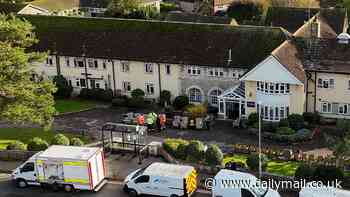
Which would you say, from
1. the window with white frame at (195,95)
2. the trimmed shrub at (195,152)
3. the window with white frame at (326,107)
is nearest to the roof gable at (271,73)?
→ the window with white frame at (326,107)

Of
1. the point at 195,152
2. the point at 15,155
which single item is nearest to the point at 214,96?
the point at 195,152

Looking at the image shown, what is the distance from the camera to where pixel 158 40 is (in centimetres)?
6488

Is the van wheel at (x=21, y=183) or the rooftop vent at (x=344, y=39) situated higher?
the rooftop vent at (x=344, y=39)

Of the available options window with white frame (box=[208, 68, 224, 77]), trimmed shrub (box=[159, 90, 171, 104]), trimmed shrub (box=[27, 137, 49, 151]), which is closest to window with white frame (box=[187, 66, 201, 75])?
window with white frame (box=[208, 68, 224, 77])

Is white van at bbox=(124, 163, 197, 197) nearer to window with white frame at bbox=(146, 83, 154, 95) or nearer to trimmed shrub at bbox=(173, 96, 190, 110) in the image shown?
trimmed shrub at bbox=(173, 96, 190, 110)

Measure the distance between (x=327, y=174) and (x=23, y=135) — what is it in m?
27.6

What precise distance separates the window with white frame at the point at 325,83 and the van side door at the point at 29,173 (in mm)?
26733

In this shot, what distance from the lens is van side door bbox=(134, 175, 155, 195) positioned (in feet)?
134

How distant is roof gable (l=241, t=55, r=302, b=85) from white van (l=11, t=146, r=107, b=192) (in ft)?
61.5

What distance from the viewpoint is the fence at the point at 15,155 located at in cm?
4912

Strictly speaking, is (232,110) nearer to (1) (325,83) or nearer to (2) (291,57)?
(2) (291,57)

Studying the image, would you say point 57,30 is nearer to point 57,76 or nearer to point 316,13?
point 57,76

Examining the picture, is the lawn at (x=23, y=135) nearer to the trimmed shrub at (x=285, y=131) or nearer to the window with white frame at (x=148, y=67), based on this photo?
the window with white frame at (x=148, y=67)

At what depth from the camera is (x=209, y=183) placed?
42938mm
